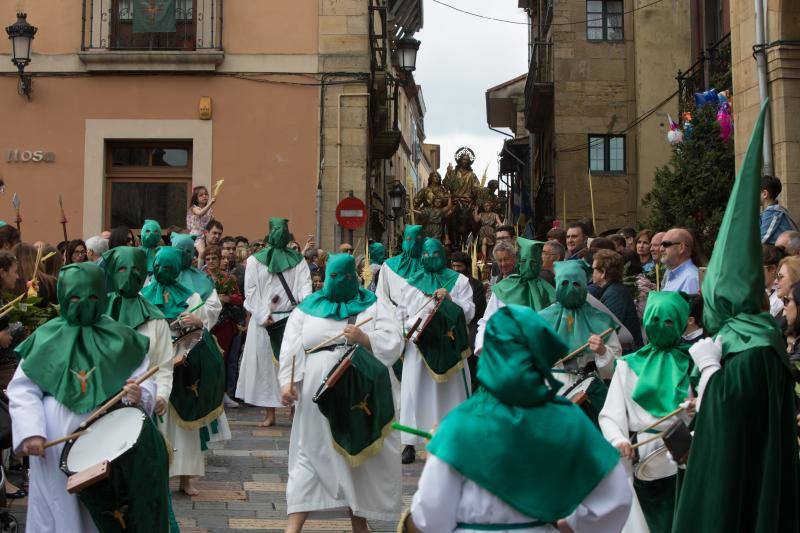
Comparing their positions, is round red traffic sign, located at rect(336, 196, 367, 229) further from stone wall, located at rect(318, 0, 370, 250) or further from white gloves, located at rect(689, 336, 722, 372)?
white gloves, located at rect(689, 336, 722, 372)

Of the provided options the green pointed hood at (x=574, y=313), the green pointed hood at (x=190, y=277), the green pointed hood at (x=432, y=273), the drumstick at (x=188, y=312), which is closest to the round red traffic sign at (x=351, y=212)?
the green pointed hood at (x=432, y=273)

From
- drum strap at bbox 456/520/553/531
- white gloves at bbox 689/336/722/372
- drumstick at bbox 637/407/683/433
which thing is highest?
white gloves at bbox 689/336/722/372

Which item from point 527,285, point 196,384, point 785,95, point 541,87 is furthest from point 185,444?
point 541,87

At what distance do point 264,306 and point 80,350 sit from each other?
7018 millimetres

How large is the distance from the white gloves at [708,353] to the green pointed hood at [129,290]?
11.4ft

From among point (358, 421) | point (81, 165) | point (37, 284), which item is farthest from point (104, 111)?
point (358, 421)

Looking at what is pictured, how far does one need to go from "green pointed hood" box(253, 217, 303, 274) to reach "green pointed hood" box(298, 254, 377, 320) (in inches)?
191

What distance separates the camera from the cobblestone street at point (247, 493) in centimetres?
880

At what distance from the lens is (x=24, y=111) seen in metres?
21.9

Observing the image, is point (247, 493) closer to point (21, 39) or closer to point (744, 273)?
point (744, 273)

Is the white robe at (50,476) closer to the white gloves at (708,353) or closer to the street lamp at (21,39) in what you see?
the white gloves at (708,353)

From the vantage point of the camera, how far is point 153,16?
22172mm

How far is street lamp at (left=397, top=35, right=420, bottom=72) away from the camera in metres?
23.0

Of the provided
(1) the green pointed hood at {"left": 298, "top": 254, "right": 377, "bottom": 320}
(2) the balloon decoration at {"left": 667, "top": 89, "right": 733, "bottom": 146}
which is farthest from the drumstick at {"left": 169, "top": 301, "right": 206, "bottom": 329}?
(2) the balloon decoration at {"left": 667, "top": 89, "right": 733, "bottom": 146}
